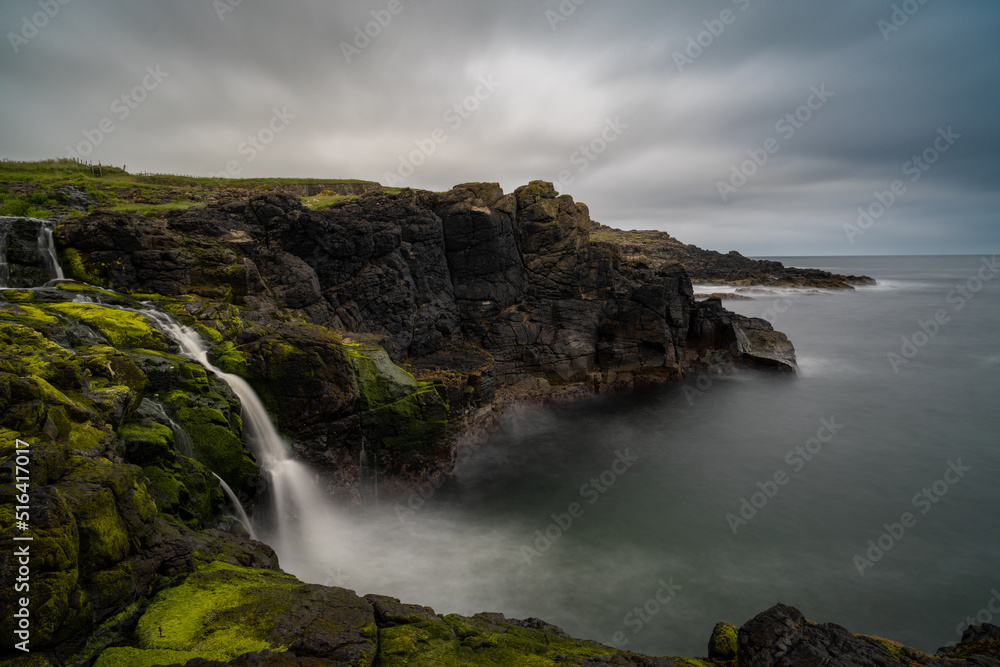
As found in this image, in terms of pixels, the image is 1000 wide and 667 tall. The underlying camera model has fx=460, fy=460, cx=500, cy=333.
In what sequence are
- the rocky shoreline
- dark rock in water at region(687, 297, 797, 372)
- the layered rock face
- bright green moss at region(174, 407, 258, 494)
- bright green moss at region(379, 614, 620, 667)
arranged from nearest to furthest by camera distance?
the rocky shoreline
bright green moss at region(379, 614, 620, 667)
bright green moss at region(174, 407, 258, 494)
the layered rock face
dark rock in water at region(687, 297, 797, 372)

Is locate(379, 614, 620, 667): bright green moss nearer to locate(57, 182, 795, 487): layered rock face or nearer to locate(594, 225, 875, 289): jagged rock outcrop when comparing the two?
locate(57, 182, 795, 487): layered rock face

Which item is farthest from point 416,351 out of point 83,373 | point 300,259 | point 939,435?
point 939,435

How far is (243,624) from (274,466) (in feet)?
33.6

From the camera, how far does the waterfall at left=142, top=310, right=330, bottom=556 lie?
15.3 m

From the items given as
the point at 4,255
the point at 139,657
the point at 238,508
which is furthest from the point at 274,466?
the point at 4,255

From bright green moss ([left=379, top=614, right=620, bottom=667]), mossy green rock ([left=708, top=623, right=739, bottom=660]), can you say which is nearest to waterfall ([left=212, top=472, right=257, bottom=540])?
bright green moss ([left=379, top=614, right=620, bottom=667])

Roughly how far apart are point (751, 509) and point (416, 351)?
62.2 ft

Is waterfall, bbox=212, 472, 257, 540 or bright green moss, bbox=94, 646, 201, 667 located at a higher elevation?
bright green moss, bbox=94, 646, 201, 667

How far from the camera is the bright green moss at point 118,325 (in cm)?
1345

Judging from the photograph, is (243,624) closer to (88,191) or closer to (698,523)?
(698,523)

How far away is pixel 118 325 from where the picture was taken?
13914 mm

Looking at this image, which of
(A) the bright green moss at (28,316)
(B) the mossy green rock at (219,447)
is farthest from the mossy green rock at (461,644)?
(A) the bright green moss at (28,316)

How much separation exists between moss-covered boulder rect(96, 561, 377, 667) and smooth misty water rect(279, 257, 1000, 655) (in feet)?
24.4

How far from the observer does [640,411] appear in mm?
31953
